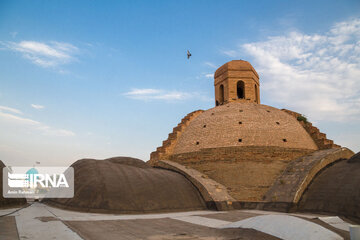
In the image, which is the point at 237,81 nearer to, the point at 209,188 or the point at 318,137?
the point at 318,137

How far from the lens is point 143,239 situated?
258 inches

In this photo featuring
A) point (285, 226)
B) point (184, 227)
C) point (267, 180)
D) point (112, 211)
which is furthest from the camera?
point (267, 180)

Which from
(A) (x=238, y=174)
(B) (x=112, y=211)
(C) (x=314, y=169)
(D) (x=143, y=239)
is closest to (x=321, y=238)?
(D) (x=143, y=239)

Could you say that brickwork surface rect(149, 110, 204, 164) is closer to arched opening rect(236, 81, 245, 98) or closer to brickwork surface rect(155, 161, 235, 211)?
brickwork surface rect(155, 161, 235, 211)

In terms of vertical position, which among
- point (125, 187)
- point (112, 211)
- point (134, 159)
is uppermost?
point (134, 159)

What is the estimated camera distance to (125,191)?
12586mm

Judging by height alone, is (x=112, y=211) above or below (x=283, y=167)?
below

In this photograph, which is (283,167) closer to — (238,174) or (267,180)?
(267,180)

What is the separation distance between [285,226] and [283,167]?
1119 centimetres

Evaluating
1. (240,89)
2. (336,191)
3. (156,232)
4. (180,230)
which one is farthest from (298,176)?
(240,89)

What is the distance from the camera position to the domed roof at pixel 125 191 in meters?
11.9

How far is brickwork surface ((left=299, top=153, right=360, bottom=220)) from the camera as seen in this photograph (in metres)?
11.0

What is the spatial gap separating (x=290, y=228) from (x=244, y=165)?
1103cm

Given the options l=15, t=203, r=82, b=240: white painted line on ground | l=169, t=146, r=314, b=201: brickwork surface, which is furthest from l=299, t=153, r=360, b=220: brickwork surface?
l=15, t=203, r=82, b=240: white painted line on ground
